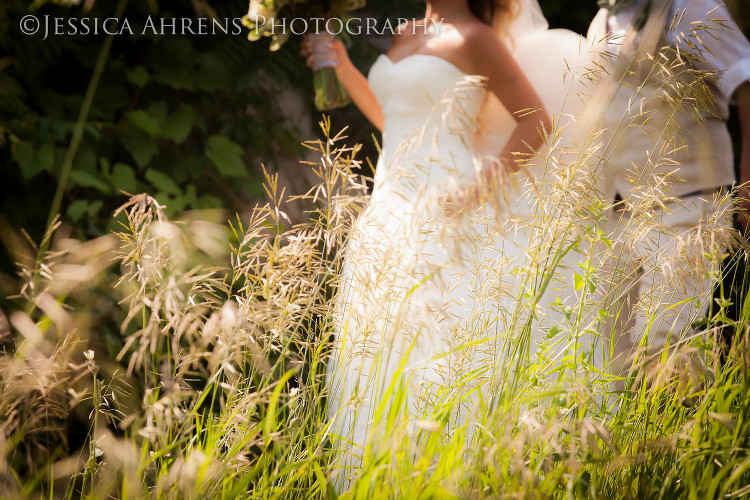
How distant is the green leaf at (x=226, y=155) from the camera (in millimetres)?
2641

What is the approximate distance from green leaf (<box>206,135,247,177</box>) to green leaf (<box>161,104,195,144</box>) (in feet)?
0.37

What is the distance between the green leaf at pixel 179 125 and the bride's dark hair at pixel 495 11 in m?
1.24

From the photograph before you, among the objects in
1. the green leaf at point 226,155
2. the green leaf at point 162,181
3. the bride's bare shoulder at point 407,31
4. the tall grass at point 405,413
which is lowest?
the tall grass at point 405,413

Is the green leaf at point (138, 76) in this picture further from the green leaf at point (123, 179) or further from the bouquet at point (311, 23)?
the bouquet at point (311, 23)

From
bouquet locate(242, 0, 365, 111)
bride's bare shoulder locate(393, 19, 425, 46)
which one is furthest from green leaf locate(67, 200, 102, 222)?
bride's bare shoulder locate(393, 19, 425, 46)

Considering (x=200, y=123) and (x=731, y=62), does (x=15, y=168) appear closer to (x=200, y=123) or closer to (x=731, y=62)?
(x=200, y=123)

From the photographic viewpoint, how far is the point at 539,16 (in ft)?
7.45

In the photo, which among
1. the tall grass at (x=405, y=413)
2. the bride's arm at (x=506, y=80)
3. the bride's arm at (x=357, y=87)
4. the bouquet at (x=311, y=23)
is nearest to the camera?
the tall grass at (x=405, y=413)

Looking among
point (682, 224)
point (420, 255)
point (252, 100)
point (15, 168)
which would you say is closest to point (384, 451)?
point (420, 255)

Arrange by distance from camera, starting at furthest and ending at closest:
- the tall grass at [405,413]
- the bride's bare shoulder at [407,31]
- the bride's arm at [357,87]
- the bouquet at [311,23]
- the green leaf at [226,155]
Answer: the green leaf at [226,155] < the bride's arm at [357,87] < the bride's bare shoulder at [407,31] < the bouquet at [311,23] < the tall grass at [405,413]

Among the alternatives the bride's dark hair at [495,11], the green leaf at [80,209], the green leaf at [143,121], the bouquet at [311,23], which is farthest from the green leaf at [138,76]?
the bride's dark hair at [495,11]

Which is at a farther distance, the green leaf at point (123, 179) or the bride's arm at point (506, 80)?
the green leaf at point (123, 179)

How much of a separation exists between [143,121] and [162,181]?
251 millimetres

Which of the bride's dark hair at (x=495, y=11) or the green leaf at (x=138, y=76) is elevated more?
the bride's dark hair at (x=495, y=11)
